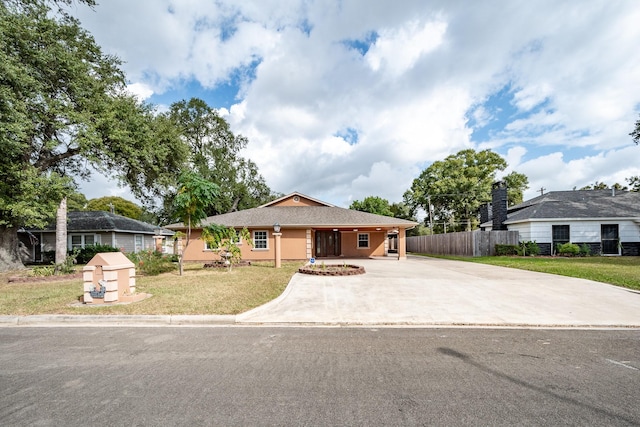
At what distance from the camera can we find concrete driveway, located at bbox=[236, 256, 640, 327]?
21.5 feet

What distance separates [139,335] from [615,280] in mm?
14085

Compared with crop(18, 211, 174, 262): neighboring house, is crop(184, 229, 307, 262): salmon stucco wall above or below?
below

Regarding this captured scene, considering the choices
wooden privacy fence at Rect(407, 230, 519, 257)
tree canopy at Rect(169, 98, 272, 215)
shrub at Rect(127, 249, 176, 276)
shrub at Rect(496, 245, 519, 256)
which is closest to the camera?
shrub at Rect(127, 249, 176, 276)

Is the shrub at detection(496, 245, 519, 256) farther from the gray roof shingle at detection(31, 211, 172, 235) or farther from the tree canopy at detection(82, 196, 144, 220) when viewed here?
the tree canopy at detection(82, 196, 144, 220)

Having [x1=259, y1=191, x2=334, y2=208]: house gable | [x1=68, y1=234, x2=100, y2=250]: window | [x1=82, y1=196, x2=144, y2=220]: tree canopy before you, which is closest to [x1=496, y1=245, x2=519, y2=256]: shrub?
[x1=259, y1=191, x2=334, y2=208]: house gable

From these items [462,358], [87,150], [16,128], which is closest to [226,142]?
[87,150]

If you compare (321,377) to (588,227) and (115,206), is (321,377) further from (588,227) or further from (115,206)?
(115,206)

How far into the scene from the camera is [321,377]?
3908 mm

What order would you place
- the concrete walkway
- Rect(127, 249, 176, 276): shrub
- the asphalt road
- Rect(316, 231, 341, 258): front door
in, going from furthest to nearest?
1. Rect(316, 231, 341, 258): front door
2. Rect(127, 249, 176, 276): shrub
3. the concrete walkway
4. the asphalt road

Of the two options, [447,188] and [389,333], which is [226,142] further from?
[389,333]

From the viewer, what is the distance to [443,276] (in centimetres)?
1257

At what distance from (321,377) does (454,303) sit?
17.3ft

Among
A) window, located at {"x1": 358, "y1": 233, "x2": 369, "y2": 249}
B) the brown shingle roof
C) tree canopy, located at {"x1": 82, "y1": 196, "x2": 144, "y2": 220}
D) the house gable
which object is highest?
tree canopy, located at {"x1": 82, "y1": 196, "x2": 144, "y2": 220}

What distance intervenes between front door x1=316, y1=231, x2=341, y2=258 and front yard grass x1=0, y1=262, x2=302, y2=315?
1283cm
